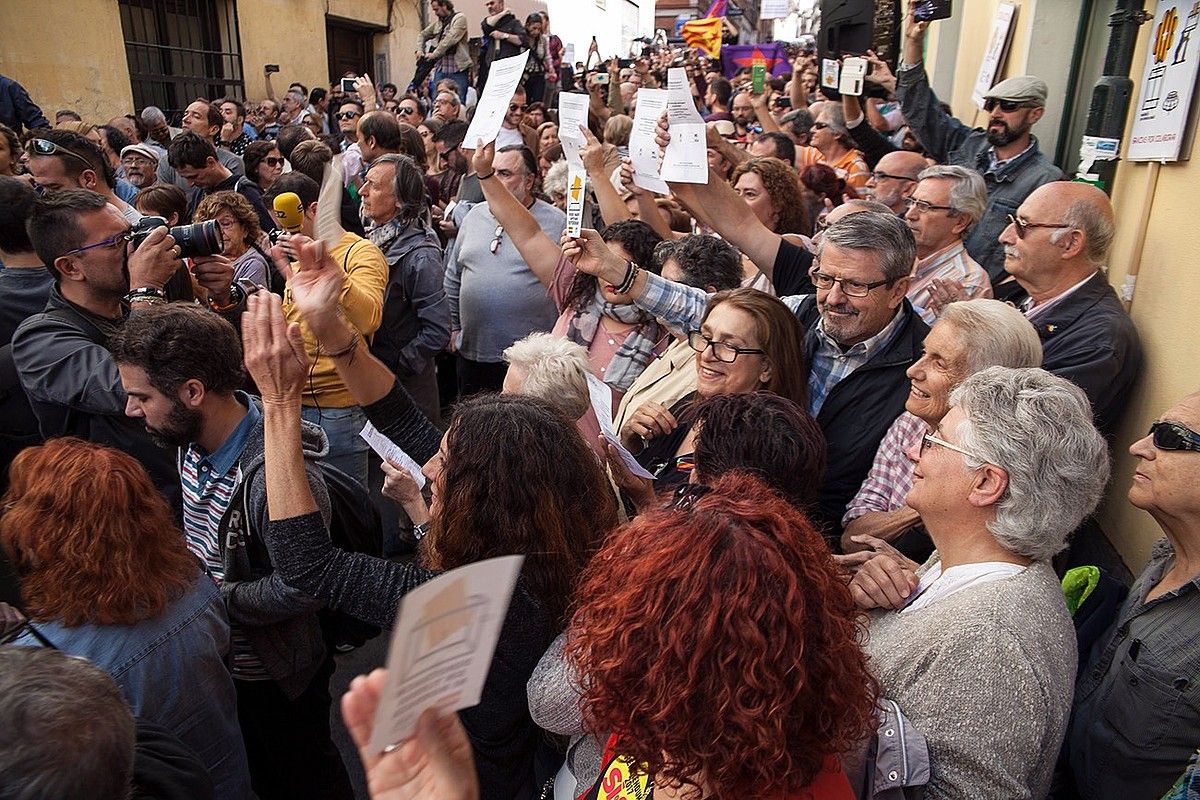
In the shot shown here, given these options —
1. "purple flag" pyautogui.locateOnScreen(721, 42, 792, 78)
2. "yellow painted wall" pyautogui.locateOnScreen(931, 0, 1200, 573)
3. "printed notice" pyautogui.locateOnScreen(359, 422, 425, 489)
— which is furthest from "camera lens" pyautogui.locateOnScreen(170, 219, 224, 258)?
"purple flag" pyautogui.locateOnScreen(721, 42, 792, 78)

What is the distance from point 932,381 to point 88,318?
279 cm

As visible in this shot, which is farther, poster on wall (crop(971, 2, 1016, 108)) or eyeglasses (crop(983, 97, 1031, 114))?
poster on wall (crop(971, 2, 1016, 108))

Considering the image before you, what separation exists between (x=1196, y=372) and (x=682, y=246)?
1.82 m

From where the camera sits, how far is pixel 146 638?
70.1 inches

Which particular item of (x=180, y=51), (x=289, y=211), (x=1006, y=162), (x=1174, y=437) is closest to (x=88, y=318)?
(x=289, y=211)

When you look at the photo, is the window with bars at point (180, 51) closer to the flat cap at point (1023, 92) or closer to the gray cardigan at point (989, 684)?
the flat cap at point (1023, 92)

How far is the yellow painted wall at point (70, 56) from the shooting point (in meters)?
10.9

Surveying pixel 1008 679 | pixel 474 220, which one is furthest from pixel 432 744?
pixel 474 220

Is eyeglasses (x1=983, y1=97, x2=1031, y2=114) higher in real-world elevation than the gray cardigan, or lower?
higher

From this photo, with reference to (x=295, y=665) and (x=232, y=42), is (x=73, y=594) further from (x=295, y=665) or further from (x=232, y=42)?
(x=232, y=42)

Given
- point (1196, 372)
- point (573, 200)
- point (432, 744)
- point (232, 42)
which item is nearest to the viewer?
point (432, 744)

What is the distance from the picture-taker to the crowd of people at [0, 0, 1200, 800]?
120cm

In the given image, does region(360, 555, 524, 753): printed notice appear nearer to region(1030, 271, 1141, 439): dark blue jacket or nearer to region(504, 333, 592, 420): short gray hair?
region(504, 333, 592, 420): short gray hair

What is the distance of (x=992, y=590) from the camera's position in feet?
5.10
